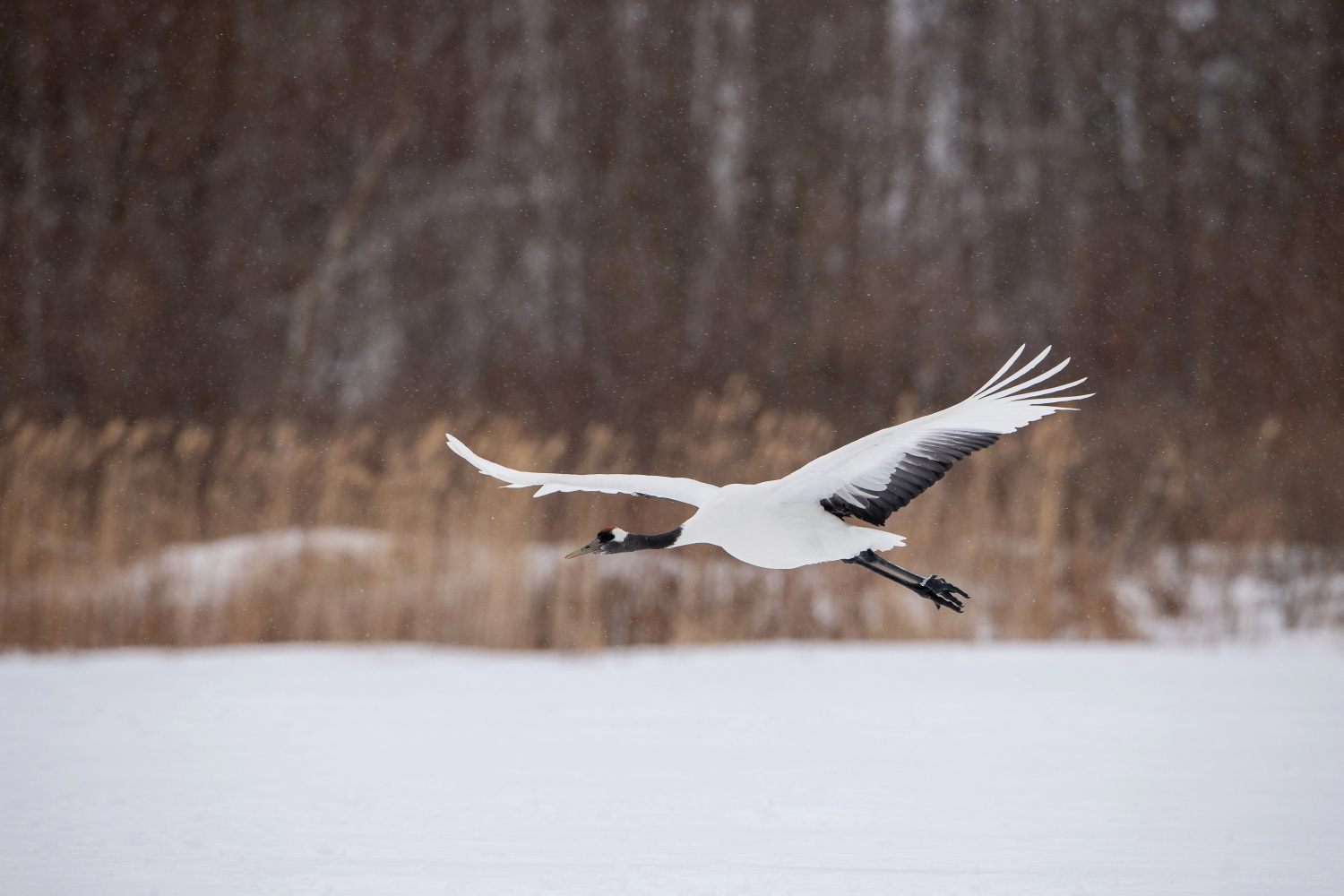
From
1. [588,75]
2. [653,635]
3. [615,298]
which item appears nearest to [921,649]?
[653,635]

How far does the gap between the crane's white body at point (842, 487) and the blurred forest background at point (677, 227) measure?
19.9 ft

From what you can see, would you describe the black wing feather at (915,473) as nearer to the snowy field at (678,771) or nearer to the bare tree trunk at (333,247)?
the snowy field at (678,771)

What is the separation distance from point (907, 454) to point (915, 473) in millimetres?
84

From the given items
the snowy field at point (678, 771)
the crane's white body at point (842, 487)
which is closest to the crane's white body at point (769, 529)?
the crane's white body at point (842, 487)

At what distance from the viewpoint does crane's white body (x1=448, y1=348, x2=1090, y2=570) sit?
350cm

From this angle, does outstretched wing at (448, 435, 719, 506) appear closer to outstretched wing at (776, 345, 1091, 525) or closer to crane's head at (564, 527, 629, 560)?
crane's head at (564, 527, 629, 560)

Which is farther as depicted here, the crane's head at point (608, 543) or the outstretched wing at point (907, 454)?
the crane's head at point (608, 543)

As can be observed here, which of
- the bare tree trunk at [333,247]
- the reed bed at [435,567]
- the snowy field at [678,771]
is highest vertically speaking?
the bare tree trunk at [333,247]

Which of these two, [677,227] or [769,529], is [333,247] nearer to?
[677,227]

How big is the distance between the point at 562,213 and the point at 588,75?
65.1 inches

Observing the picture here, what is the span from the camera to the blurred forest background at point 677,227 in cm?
1250

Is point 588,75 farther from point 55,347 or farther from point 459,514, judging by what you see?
point 459,514

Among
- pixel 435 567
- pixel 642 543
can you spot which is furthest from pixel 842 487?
pixel 435 567

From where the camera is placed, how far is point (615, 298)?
1423cm
